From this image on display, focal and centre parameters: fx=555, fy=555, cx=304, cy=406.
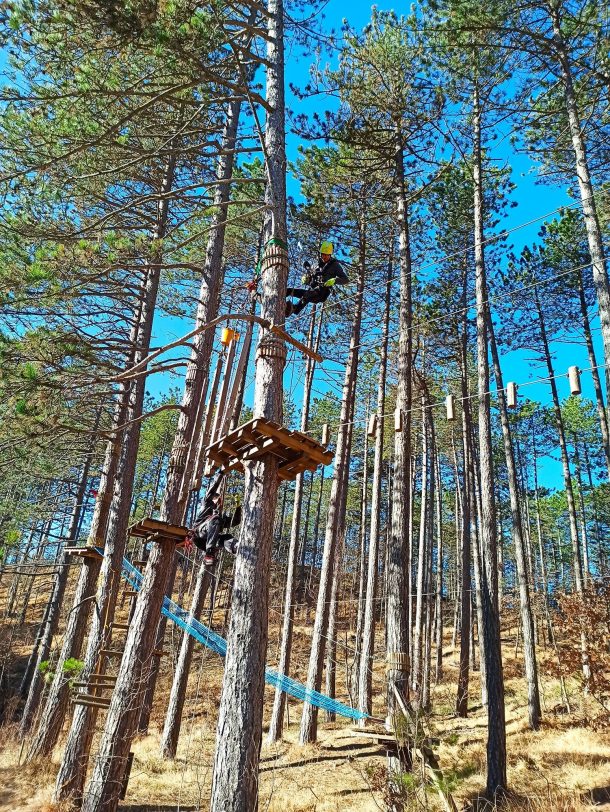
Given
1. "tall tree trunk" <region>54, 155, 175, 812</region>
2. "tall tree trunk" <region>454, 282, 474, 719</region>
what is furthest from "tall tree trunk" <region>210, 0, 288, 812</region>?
"tall tree trunk" <region>454, 282, 474, 719</region>

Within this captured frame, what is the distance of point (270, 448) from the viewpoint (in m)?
4.24

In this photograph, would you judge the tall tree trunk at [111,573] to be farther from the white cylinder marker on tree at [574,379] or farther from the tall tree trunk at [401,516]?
the white cylinder marker on tree at [574,379]

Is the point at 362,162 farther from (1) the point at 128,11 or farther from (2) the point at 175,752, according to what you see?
(2) the point at 175,752

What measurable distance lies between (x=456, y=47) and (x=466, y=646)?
40.0ft

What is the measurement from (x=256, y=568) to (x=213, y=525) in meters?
1.26

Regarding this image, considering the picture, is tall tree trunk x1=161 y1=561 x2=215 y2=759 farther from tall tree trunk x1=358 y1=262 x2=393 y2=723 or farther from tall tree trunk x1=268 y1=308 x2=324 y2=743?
tall tree trunk x1=358 y1=262 x2=393 y2=723

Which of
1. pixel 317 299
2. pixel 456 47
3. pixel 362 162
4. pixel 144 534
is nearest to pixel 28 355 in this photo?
pixel 144 534

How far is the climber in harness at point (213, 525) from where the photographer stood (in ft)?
16.9

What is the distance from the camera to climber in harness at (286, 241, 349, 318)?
218 inches

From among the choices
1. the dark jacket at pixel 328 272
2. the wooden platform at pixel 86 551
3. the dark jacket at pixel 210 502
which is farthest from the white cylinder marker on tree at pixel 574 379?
the wooden platform at pixel 86 551

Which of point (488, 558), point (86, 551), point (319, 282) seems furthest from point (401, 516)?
point (86, 551)

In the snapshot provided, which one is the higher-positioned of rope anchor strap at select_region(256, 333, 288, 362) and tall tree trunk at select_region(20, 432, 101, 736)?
rope anchor strap at select_region(256, 333, 288, 362)

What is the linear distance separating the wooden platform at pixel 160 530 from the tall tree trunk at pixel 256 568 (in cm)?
155

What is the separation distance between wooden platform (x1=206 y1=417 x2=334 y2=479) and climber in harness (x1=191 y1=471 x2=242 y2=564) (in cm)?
72
